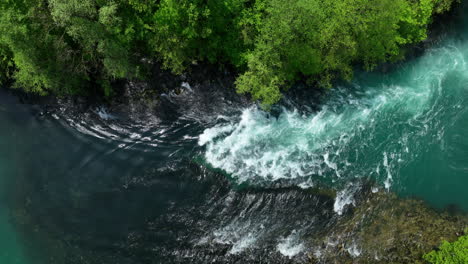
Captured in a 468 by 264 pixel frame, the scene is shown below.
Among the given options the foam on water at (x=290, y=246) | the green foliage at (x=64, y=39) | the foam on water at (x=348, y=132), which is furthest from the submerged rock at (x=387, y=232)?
the green foliage at (x=64, y=39)

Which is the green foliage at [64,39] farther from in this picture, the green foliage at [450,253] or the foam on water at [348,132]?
the green foliage at [450,253]

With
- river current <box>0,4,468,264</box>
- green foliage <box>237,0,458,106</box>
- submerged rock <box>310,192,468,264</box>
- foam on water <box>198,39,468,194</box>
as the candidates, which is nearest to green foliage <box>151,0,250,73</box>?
green foliage <box>237,0,458,106</box>

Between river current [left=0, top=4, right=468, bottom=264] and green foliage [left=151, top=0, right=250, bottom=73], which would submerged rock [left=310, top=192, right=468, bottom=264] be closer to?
river current [left=0, top=4, right=468, bottom=264]

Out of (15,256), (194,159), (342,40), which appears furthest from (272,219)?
(15,256)

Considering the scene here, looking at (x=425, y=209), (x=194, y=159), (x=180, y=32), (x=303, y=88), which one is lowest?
(x=425, y=209)

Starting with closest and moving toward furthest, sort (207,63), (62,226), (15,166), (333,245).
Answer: (333,245), (62,226), (15,166), (207,63)

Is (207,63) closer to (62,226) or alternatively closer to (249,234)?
(249,234)

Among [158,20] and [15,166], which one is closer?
[158,20]

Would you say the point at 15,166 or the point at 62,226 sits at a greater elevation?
the point at 15,166
